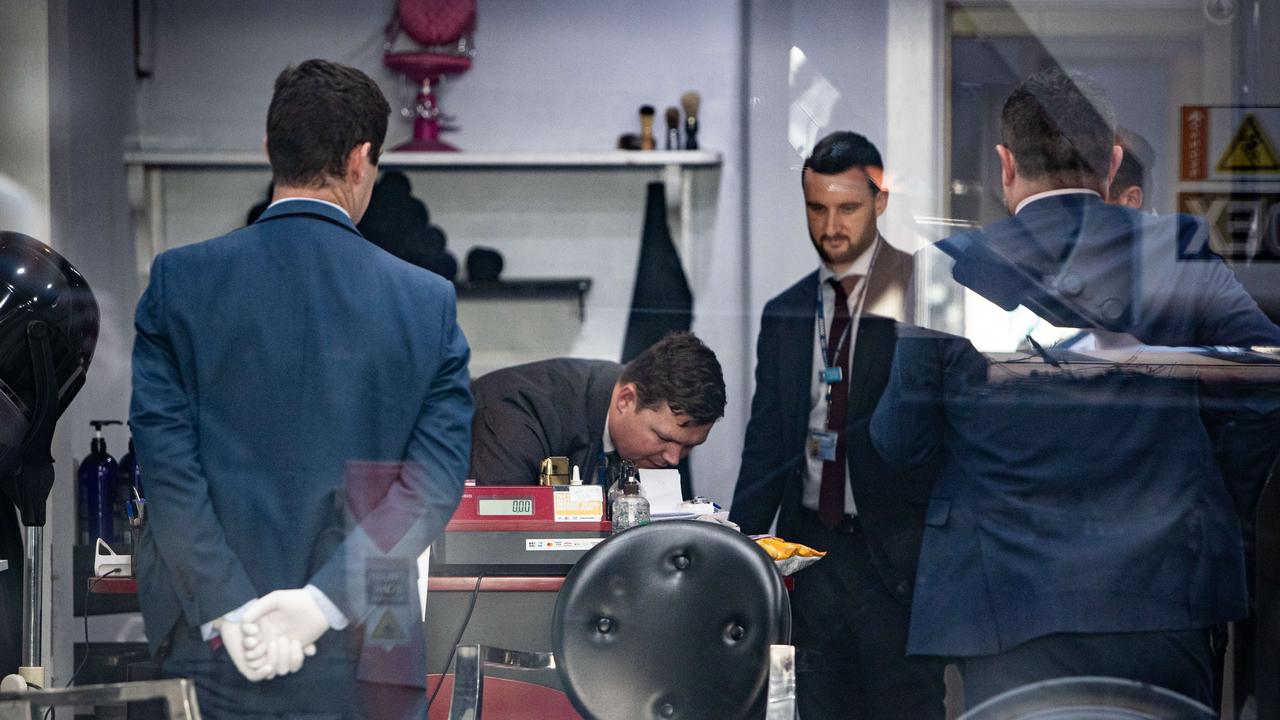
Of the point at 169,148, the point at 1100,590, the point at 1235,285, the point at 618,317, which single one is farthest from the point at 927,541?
the point at 169,148

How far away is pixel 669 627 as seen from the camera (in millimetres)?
1995

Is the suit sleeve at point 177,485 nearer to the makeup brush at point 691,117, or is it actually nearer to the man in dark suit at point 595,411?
the man in dark suit at point 595,411

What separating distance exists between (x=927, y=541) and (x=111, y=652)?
68.4 inches

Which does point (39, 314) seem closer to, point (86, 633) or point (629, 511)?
point (86, 633)

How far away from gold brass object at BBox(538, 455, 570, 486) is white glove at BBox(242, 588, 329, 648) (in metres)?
0.65

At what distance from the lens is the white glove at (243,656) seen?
1.91 m

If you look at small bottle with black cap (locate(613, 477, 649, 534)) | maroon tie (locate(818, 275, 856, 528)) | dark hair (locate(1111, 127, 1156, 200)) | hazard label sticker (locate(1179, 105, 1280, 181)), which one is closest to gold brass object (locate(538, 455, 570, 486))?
small bottle with black cap (locate(613, 477, 649, 534))

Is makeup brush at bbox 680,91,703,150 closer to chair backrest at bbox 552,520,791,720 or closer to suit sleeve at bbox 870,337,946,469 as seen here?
suit sleeve at bbox 870,337,946,469

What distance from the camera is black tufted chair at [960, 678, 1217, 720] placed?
223cm

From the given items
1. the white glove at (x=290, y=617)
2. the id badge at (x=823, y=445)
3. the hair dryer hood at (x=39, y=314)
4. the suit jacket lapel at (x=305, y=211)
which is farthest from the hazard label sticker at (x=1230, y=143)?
the hair dryer hood at (x=39, y=314)

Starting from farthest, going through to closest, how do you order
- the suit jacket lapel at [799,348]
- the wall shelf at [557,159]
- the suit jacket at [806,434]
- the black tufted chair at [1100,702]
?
1. the wall shelf at [557,159]
2. the suit jacket lapel at [799,348]
3. the suit jacket at [806,434]
4. the black tufted chair at [1100,702]

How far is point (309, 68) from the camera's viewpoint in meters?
2.14

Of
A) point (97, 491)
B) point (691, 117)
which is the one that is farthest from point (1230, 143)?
point (97, 491)

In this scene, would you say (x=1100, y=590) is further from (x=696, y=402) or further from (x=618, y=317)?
(x=618, y=317)
